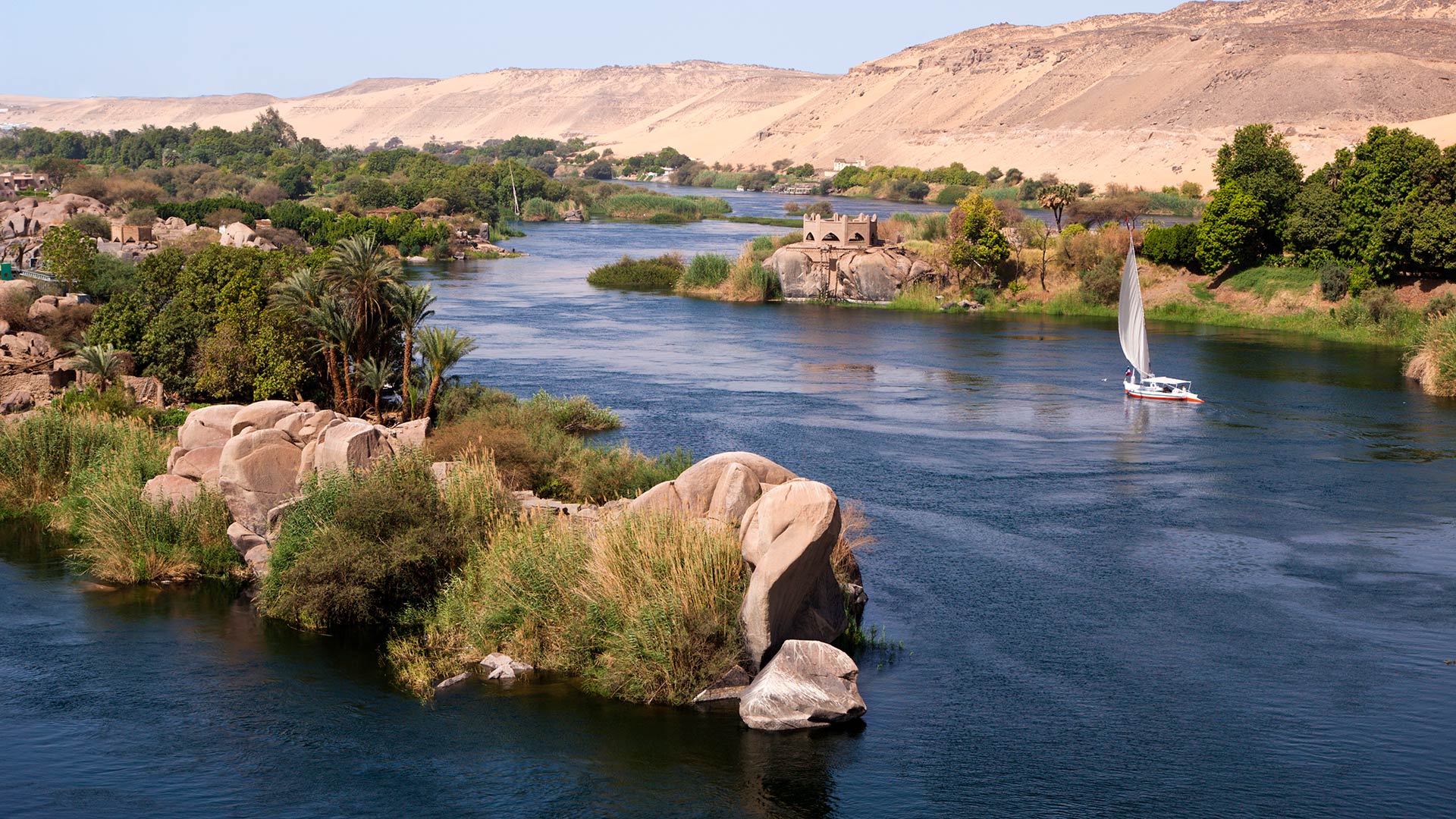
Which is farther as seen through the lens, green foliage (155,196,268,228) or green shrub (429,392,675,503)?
green foliage (155,196,268,228)

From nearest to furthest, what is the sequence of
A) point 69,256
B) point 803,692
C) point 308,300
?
point 803,692 < point 308,300 < point 69,256

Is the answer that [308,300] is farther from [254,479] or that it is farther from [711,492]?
[711,492]

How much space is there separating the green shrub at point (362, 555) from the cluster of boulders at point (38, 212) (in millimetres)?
55634

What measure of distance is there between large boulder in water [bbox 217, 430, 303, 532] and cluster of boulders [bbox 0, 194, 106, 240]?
2061 inches

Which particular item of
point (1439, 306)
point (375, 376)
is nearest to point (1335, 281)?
point (1439, 306)

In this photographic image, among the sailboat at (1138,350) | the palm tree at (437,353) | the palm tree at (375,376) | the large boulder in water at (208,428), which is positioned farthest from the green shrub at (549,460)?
the sailboat at (1138,350)

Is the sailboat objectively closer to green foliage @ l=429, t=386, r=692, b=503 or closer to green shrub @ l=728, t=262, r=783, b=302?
green foliage @ l=429, t=386, r=692, b=503

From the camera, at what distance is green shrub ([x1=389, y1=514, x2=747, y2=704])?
18.5 metres

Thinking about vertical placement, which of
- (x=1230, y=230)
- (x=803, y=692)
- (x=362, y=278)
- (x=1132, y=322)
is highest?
(x=1230, y=230)

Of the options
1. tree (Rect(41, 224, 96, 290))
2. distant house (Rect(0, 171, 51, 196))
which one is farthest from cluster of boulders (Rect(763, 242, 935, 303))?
distant house (Rect(0, 171, 51, 196))

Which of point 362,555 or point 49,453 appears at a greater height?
point 49,453

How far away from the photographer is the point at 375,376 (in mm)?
33094

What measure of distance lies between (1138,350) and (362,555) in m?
29.9

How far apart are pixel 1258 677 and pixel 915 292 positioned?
48.9 m
